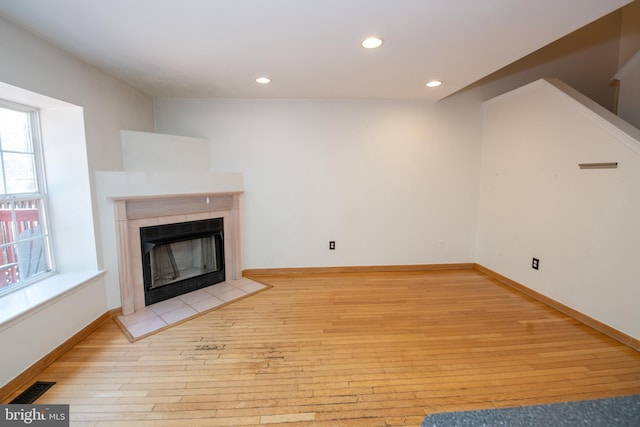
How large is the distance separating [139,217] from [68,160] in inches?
30.0

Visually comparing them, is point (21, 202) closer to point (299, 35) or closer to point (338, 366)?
point (299, 35)

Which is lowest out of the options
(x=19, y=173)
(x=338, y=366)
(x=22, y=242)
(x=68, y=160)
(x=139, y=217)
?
(x=338, y=366)

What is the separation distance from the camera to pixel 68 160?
2457mm

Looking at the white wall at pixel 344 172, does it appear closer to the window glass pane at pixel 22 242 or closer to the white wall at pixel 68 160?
the white wall at pixel 68 160

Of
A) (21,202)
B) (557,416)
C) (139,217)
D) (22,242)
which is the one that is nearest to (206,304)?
(139,217)

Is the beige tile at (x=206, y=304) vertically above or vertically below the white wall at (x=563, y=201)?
below

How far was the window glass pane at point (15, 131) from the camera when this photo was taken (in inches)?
84.6

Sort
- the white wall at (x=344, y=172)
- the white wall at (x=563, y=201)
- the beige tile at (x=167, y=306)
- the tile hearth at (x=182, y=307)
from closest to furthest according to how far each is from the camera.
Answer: the white wall at (x=563, y=201), the tile hearth at (x=182, y=307), the beige tile at (x=167, y=306), the white wall at (x=344, y=172)

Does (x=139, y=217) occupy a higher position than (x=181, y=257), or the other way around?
(x=139, y=217)

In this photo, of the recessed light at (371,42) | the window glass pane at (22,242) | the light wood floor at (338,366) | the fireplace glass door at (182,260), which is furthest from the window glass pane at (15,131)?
the recessed light at (371,42)

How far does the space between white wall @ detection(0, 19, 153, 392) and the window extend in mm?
91

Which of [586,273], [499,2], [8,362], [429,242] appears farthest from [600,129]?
[8,362]

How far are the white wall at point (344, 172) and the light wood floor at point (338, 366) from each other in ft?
3.66

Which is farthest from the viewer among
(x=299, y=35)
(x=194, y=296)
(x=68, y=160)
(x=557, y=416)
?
(x=194, y=296)
